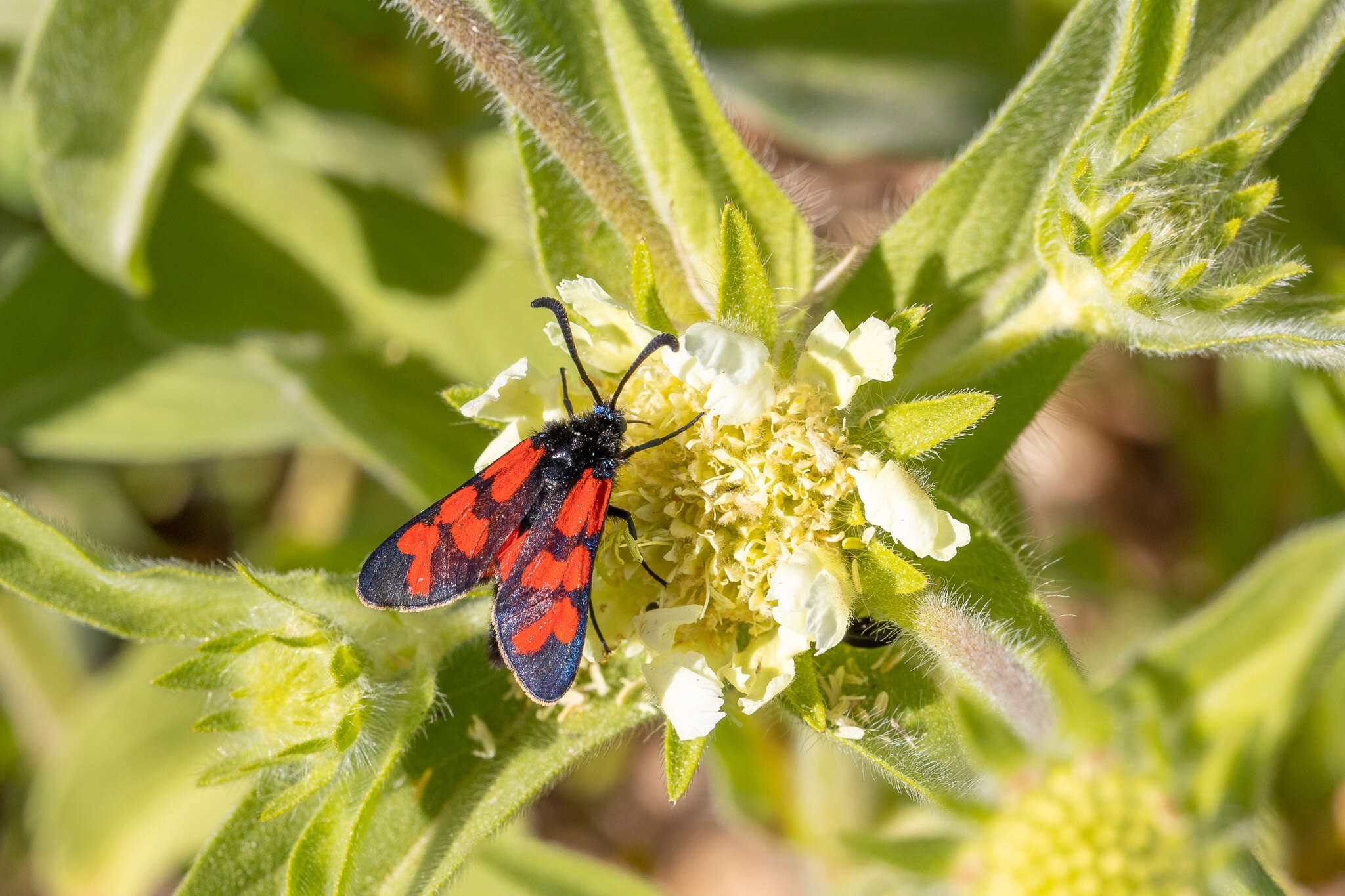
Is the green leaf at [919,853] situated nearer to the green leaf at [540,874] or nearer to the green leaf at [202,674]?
the green leaf at [202,674]

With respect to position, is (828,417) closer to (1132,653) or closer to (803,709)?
(803,709)

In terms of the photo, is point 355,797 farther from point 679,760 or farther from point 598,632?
point 679,760

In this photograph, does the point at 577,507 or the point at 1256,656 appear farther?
the point at 1256,656

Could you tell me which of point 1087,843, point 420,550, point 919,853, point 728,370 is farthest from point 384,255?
point 1087,843

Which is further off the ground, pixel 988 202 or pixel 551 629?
pixel 988 202

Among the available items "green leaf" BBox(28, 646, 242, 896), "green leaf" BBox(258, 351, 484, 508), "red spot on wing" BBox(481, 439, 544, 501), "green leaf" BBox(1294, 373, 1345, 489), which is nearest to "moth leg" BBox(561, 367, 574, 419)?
"red spot on wing" BBox(481, 439, 544, 501)

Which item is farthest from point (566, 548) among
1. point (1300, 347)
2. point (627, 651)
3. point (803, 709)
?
point (1300, 347)

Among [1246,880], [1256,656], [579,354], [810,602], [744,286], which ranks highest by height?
[744,286]

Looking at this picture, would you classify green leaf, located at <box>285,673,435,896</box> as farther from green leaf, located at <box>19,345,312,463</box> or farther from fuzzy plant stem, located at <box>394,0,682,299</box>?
green leaf, located at <box>19,345,312,463</box>
